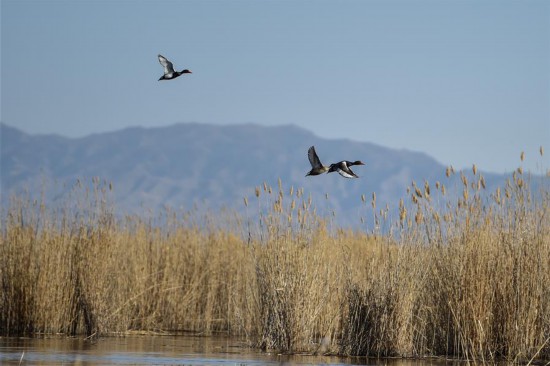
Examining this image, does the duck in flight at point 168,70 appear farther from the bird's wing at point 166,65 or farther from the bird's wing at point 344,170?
the bird's wing at point 344,170

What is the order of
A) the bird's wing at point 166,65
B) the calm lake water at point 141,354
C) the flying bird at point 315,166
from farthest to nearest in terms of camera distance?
the bird's wing at point 166,65 < the flying bird at point 315,166 < the calm lake water at point 141,354

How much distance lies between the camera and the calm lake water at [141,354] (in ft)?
45.9

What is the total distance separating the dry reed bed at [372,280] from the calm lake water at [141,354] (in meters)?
0.48

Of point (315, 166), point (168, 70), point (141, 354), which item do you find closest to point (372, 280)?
point (315, 166)

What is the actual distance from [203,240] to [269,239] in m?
8.51

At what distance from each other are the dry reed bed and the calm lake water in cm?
48

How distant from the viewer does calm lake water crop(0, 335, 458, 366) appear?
1398cm

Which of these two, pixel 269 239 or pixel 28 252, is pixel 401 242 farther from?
pixel 28 252

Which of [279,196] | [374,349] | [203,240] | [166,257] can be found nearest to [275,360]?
[374,349]

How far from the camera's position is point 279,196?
16141 millimetres

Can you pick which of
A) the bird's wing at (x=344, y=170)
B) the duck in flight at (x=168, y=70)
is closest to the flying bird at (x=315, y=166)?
the bird's wing at (x=344, y=170)

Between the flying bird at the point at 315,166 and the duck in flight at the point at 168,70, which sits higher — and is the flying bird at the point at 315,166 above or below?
below

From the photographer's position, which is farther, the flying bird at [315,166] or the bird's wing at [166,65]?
the bird's wing at [166,65]

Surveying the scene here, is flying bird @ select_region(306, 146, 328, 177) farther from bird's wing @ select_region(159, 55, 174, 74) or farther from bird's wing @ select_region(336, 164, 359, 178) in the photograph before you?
bird's wing @ select_region(159, 55, 174, 74)
